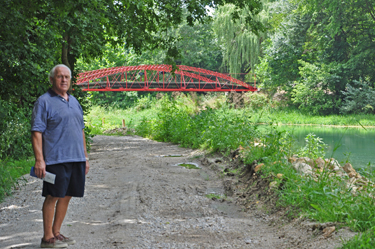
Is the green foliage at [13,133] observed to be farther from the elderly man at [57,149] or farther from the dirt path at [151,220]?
the elderly man at [57,149]

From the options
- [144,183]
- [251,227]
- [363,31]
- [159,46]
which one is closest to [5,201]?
[144,183]

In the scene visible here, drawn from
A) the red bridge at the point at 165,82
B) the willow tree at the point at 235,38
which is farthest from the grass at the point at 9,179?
the willow tree at the point at 235,38

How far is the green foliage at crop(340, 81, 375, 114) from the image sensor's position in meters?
33.1

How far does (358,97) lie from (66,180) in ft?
112

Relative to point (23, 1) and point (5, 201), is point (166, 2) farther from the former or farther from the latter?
point (5, 201)

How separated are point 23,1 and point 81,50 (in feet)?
14.6

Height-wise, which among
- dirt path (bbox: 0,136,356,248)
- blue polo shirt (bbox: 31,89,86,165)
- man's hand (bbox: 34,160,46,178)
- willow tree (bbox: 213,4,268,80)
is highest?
willow tree (bbox: 213,4,268,80)

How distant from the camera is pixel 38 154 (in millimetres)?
3469

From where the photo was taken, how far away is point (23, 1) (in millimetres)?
7199

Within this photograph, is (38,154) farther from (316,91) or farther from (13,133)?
(316,91)

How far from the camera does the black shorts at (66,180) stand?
355 centimetres

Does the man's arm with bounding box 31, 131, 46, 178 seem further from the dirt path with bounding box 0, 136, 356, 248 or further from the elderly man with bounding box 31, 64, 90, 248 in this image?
the dirt path with bounding box 0, 136, 356, 248

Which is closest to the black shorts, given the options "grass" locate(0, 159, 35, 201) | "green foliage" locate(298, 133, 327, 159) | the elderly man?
the elderly man

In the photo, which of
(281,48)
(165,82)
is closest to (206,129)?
(165,82)
